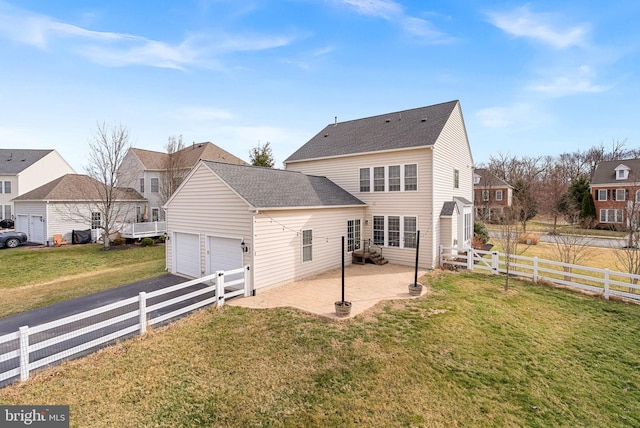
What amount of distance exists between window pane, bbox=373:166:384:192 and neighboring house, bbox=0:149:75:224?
38.5 metres

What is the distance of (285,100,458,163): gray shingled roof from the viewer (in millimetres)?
15328

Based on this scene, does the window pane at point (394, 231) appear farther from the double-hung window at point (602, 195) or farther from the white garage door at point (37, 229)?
the double-hung window at point (602, 195)

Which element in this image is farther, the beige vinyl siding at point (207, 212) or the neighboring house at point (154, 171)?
the neighboring house at point (154, 171)

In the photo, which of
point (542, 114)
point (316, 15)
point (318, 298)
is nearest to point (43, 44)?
point (316, 15)

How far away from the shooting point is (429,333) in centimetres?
750

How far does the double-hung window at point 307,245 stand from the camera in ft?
41.6

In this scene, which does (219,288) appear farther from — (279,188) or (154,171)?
(154,171)

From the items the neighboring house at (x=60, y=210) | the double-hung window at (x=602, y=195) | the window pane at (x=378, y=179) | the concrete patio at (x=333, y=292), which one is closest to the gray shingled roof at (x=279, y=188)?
the window pane at (x=378, y=179)

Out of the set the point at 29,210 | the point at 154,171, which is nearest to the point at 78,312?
the point at 29,210

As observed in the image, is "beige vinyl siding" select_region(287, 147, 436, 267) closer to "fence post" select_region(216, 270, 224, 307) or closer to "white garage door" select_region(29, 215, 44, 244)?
"fence post" select_region(216, 270, 224, 307)

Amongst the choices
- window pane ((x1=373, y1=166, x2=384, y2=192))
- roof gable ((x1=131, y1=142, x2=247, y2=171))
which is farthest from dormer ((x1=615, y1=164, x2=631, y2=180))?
roof gable ((x1=131, y1=142, x2=247, y2=171))

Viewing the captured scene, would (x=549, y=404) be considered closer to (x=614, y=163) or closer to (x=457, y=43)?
(x=457, y=43)

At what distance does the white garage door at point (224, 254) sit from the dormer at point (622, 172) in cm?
4200

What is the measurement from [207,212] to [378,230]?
8.99m
